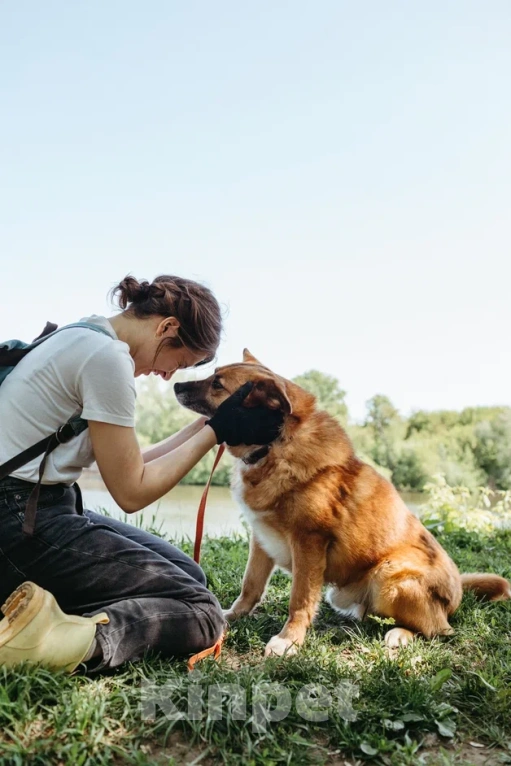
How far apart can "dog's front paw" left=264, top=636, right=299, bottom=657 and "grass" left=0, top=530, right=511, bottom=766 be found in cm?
6

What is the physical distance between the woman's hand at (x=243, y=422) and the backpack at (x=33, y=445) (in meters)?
0.64

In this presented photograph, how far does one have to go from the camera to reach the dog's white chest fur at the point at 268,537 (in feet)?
11.0

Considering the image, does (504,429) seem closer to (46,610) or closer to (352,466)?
(352,466)

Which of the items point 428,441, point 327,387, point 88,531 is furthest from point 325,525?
point 428,441

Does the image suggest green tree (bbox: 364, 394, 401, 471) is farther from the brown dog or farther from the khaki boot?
the khaki boot

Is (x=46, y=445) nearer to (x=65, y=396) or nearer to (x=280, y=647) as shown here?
(x=65, y=396)

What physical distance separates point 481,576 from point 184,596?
6.57ft

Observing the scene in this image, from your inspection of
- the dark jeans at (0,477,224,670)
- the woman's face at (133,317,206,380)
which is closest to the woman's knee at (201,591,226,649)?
the dark jeans at (0,477,224,670)

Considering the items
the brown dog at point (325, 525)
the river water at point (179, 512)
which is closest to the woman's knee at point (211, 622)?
the brown dog at point (325, 525)

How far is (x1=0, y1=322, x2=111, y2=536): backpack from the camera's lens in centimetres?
245

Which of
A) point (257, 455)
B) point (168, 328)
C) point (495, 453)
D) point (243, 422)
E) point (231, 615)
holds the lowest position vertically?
point (495, 453)

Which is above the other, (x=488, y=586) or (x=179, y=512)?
(x=488, y=586)

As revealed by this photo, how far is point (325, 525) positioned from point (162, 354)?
3.96ft

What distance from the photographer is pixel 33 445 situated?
2551 mm
